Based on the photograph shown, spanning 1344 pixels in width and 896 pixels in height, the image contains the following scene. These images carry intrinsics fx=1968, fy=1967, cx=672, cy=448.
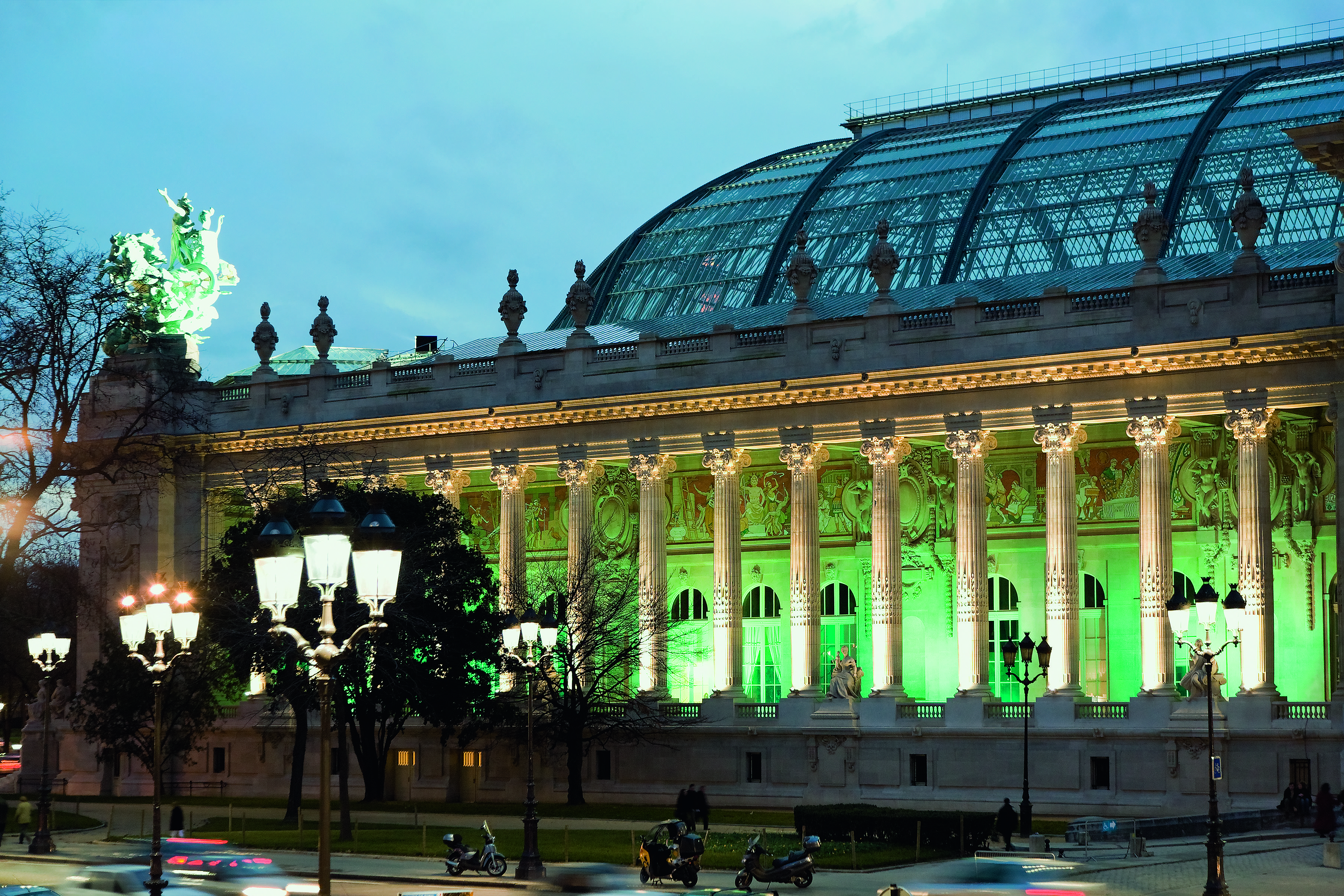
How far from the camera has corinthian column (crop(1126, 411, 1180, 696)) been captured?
199ft

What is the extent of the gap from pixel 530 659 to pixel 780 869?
1007cm

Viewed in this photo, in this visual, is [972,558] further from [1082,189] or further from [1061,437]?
[1082,189]

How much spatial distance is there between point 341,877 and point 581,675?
90.1 ft

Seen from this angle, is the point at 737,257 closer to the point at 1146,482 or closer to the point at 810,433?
the point at 810,433

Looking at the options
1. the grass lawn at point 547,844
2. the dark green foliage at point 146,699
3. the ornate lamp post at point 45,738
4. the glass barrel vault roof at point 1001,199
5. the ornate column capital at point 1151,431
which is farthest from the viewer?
the glass barrel vault roof at point 1001,199

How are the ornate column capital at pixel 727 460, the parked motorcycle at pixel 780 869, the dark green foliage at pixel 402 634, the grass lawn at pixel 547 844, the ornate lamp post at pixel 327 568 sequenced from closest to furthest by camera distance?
1. the ornate lamp post at pixel 327 568
2. the parked motorcycle at pixel 780 869
3. the grass lawn at pixel 547 844
4. the dark green foliage at pixel 402 634
5. the ornate column capital at pixel 727 460

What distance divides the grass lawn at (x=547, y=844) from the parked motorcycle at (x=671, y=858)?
391 centimetres

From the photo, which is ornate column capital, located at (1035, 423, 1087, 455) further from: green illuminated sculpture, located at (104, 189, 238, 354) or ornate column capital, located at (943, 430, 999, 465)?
green illuminated sculpture, located at (104, 189, 238, 354)

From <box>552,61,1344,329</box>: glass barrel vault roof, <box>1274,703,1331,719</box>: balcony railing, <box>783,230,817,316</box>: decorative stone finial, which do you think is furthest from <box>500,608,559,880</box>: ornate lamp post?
<box>552,61,1344,329</box>: glass barrel vault roof

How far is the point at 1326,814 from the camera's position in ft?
157

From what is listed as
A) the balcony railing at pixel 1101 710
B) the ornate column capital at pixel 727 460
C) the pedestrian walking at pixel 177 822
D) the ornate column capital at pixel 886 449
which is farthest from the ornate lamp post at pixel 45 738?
the balcony railing at pixel 1101 710

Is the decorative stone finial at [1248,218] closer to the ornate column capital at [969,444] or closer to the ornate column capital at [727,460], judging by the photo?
the ornate column capital at [969,444]

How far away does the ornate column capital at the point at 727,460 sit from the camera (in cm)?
7025

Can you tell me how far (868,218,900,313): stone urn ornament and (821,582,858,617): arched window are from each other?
37.9 ft
